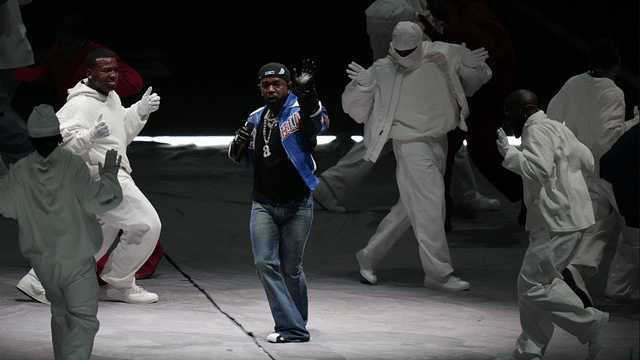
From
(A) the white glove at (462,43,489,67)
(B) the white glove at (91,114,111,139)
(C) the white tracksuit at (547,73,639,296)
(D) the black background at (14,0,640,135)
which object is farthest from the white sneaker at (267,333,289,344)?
(D) the black background at (14,0,640,135)

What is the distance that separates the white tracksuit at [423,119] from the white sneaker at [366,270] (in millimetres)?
433

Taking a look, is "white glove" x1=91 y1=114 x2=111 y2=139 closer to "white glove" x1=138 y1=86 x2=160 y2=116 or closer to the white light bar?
"white glove" x1=138 y1=86 x2=160 y2=116

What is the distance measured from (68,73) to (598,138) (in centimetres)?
399

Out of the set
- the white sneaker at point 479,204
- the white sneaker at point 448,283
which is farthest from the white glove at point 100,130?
the white sneaker at point 479,204

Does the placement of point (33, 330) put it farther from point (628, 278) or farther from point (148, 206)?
point (628, 278)

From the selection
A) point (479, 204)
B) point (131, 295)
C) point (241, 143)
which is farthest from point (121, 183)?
point (479, 204)

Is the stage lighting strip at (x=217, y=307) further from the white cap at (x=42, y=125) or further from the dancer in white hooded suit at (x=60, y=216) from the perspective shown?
the white cap at (x=42, y=125)

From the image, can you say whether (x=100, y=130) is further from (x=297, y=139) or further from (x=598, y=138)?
(x=598, y=138)

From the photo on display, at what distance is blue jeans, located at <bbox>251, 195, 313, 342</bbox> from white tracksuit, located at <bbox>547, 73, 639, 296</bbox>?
7.28 ft

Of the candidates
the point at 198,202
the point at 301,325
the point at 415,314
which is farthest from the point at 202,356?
the point at 198,202

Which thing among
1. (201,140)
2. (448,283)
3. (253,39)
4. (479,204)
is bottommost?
(201,140)

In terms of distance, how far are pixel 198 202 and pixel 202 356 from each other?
19.2ft

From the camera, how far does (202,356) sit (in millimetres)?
6898

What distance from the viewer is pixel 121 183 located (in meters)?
8.17
